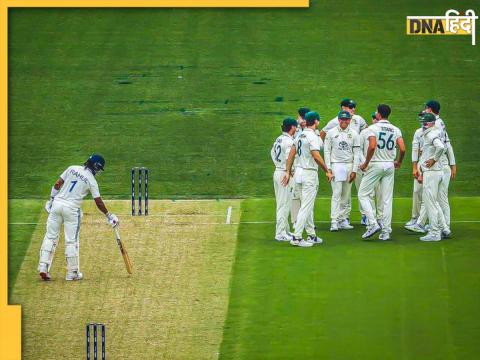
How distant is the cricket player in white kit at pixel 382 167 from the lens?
21422 millimetres

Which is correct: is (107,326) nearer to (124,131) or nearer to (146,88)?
(124,131)

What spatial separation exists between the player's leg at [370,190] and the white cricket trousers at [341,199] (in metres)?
0.40

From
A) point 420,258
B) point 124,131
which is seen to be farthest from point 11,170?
point 420,258

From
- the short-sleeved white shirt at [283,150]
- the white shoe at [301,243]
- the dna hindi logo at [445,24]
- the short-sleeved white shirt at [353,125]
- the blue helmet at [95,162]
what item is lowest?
the white shoe at [301,243]

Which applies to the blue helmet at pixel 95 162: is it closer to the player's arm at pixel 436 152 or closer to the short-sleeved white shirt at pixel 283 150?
the short-sleeved white shirt at pixel 283 150

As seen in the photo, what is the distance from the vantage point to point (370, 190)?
2158 centimetres

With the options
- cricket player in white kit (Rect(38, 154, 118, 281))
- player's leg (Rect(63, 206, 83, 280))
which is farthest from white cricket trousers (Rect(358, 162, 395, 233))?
player's leg (Rect(63, 206, 83, 280))

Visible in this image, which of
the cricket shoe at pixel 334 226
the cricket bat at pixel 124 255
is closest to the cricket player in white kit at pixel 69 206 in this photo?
the cricket bat at pixel 124 255

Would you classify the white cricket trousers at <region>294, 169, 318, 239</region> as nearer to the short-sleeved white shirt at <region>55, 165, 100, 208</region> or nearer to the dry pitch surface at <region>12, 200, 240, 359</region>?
the dry pitch surface at <region>12, 200, 240, 359</region>

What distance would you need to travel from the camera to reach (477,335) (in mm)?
18516

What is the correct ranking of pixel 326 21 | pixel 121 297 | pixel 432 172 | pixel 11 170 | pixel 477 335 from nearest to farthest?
pixel 477 335
pixel 121 297
pixel 432 172
pixel 11 170
pixel 326 21

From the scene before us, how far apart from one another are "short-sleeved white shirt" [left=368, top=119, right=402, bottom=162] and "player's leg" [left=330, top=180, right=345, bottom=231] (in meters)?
0.74

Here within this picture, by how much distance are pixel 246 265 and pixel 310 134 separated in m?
2.02

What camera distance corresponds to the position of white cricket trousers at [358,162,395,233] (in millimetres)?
21469
